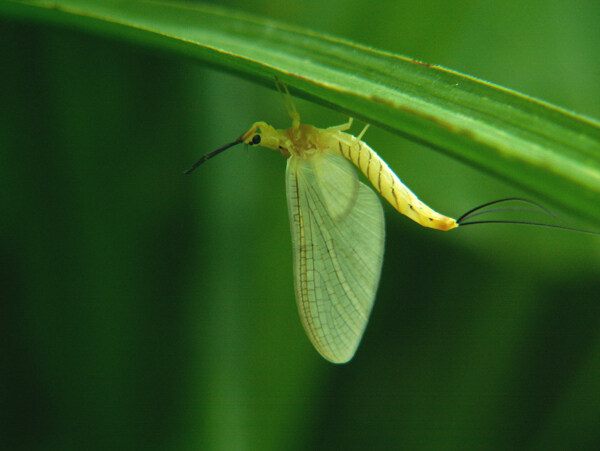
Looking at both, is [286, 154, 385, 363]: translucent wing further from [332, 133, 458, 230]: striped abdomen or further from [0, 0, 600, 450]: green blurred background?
[0, 0, 600, 450]: green blurred background

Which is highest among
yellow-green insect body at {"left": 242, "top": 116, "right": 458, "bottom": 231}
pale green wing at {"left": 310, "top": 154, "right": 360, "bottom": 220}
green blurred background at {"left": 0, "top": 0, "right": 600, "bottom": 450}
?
yellow-green insect body at {"left": 242, "top": 116, "right": 458, "bottom": 231}

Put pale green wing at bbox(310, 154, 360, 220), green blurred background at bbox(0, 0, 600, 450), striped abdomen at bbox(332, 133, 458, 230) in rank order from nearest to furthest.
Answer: striped abdomen at bbox(332, 133, 458, 230) < pale green wing at bbox(310, 154, 360, 220) < green blurred background at bbox(0, 0, 600, 450)

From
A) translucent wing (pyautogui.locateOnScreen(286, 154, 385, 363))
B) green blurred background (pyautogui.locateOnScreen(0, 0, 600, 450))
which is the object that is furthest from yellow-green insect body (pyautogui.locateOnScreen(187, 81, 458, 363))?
green blurred background (pyautogui.locateOnScreen(0, 0, 600, 450))

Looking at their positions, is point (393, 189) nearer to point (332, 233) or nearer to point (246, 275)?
point (332, 233)

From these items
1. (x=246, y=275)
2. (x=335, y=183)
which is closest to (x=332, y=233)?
(x=335, y=183)

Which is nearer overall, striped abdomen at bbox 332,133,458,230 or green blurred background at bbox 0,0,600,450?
striped abdomen at bbox 332,133,458,230

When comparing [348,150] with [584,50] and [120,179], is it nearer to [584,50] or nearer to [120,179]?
[120,179]

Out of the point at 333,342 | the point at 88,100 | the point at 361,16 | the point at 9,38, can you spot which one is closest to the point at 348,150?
the point at 333,342
